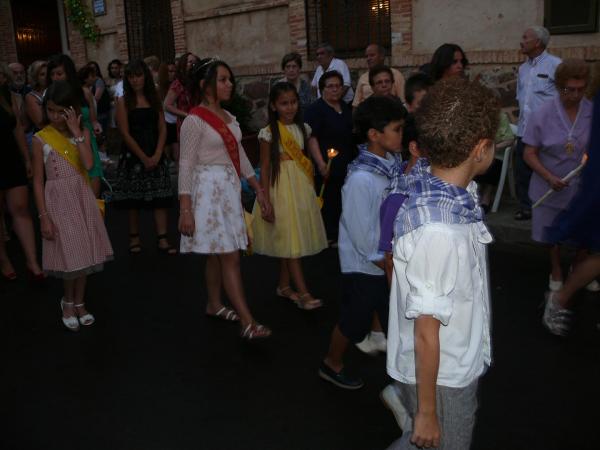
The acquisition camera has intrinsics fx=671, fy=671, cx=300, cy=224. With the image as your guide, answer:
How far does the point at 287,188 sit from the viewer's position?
491cm

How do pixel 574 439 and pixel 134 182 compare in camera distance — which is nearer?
pixel 574 439

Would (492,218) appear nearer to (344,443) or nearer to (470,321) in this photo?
(344,443)

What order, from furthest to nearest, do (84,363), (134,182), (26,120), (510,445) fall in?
(26,120)
(134,182)
(84,363)
(510,445)

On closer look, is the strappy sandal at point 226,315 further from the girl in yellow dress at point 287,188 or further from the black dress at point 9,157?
the black dress at point 9,157

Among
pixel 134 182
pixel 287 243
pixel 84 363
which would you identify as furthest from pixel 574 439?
pixel 134 182

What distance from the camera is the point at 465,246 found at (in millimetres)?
2014

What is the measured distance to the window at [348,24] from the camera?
1031cm

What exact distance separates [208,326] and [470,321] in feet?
9.91

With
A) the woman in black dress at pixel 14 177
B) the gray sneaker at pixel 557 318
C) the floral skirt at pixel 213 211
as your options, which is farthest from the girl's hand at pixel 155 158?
the gray sneaker at pixel 557 318

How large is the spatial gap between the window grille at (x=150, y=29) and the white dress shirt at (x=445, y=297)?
13.2 meters

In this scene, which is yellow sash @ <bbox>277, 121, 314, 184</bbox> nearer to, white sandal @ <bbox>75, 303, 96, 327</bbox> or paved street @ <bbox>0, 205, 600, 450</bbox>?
paved street @ <bbox>0, 205, 600, 450</bbox>

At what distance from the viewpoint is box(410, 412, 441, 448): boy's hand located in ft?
6.59

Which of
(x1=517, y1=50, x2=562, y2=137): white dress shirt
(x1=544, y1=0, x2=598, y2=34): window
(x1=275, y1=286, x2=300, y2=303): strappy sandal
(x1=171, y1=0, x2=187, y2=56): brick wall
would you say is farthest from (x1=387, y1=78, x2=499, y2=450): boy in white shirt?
(x1=171, y1=0, x2=187, y2=56): brick wall

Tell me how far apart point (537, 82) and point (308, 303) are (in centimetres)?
383
